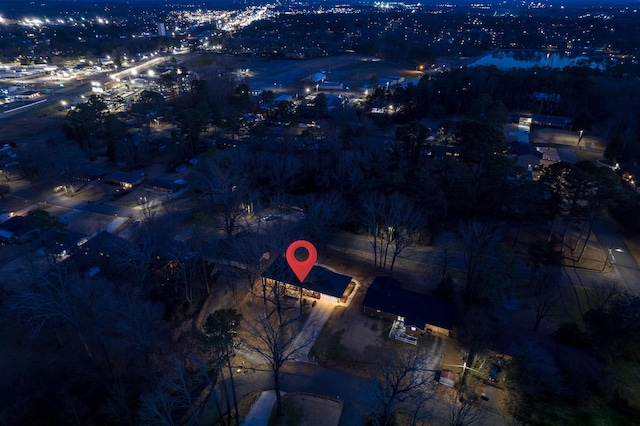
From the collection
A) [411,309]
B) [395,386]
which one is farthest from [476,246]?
[395,386]

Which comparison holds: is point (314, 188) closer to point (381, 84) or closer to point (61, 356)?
Result: point (61, 356)

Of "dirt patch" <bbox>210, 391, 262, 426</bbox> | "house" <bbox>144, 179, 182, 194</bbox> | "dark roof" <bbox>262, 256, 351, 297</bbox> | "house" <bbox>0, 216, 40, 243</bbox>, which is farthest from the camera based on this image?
"house" <bbox>144, 179, 182, 194</bbox>

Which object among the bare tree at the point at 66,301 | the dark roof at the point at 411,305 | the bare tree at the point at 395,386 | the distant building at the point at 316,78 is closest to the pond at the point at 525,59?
the distant building at the point at 316,78

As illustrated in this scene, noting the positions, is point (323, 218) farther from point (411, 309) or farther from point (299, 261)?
point (411, 309)

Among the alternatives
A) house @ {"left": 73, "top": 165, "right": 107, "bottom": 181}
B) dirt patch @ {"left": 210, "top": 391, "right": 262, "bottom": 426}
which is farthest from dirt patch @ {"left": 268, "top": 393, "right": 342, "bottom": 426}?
house @ {"left": 73, "top": 165, "right": 107, "bottom": 181}

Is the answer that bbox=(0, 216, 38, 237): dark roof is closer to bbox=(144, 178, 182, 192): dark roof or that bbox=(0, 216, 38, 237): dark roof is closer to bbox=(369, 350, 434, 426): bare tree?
bbox=(144, 178, 182, 192): dark roof

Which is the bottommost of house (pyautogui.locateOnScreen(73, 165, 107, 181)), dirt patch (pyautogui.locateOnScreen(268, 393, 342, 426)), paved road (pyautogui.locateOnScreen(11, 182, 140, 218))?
paved road (pyautogui.locateOnScreen(11, 182, 140, 218))
